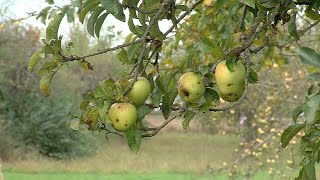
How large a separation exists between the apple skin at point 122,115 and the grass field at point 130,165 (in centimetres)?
592

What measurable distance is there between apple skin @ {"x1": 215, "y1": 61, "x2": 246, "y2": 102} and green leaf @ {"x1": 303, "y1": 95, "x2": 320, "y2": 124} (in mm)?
117

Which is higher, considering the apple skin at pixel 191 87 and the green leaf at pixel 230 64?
the green leaf at pixel 230 64

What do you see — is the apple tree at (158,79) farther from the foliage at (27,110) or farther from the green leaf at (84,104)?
the foliage at (27,110)

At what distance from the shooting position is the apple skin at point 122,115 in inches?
40.7

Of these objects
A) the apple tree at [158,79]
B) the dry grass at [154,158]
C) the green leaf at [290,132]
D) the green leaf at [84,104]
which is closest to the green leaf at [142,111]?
the apple tree at [158,79]

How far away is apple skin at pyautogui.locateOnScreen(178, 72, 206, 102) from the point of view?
1.09 m

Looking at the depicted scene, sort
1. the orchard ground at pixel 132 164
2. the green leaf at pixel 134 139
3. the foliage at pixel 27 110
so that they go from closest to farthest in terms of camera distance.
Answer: the green leaf at pixel 134 139
the orchard ground at pixel 132 164
the foliage at pixel 27 110

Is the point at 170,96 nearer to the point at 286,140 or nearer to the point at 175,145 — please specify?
the point at 286,140

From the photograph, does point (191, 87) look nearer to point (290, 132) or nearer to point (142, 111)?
point (142, 111)

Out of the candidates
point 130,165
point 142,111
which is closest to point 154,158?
point 130,165

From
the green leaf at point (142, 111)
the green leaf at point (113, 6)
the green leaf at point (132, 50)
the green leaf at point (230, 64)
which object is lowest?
the green leaf at point (142, 111)

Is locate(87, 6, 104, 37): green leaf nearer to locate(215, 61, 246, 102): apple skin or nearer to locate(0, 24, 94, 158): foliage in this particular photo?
locate(215, 61, 246, 102): apple skin

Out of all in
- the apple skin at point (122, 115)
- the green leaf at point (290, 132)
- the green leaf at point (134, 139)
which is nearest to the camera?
the apple skin at point (122, 115)

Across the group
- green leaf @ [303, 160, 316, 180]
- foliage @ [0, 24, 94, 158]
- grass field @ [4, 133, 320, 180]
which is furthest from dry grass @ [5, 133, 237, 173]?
green leaf @ [303, 160, 316, 180]
